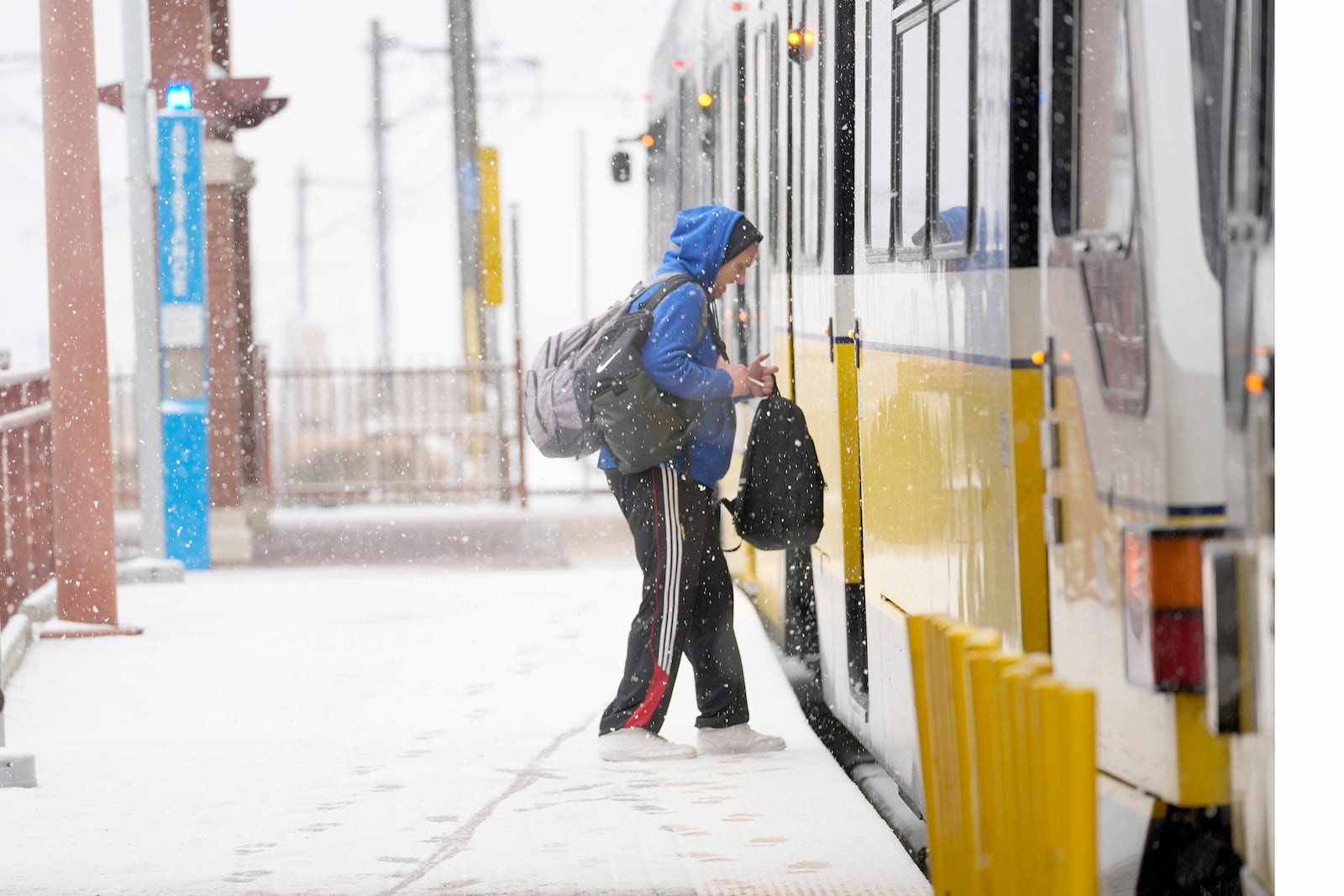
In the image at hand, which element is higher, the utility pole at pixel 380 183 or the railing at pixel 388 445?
the utility pole at pixel 380 183

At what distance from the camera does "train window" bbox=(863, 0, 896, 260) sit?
518 cm

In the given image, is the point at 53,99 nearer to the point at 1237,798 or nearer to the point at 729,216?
the point at 729,216

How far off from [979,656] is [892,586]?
1.71 metres

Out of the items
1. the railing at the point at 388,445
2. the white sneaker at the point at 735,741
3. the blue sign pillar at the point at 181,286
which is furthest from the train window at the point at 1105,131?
the railing at the point at 388,445

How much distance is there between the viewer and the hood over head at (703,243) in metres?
5.93

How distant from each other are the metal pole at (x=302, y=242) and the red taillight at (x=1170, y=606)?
4066cm

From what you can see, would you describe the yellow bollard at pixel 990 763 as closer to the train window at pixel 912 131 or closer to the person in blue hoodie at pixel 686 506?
the train window at pixel 912 131

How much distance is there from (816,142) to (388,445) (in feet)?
50.7

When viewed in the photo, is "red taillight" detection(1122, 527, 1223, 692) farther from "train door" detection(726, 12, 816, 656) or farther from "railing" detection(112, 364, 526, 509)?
"railing" detection(112, 364, 526, 509)

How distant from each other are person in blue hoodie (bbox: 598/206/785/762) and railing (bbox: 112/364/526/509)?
275 inches

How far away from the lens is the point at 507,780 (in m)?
→ 5.89

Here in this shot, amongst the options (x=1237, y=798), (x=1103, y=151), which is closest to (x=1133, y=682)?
(x=1237, y=798)

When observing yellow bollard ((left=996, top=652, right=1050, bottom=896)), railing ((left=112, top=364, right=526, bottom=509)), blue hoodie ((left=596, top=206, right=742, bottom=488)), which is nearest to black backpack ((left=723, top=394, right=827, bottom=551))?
blue hoodie ((left=596, top=206, right=742, bottom=488))

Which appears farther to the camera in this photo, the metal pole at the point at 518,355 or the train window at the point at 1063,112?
the metal pole at the point at 518,355
